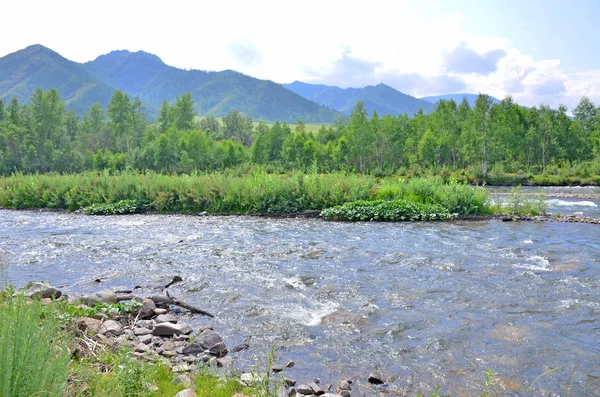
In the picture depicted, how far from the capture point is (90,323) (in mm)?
7555

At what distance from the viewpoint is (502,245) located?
15.4m

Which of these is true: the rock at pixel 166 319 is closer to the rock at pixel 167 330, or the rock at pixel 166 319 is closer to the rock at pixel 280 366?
the rock at pixel 167 330

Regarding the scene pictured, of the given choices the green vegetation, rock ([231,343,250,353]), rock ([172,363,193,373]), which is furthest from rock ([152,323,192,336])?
A: the green vegetation

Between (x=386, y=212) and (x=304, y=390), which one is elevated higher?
(x=386, y=212)

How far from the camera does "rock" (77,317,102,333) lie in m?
7.37

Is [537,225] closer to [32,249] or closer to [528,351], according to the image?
[528,351]

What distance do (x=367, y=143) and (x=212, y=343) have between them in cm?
5871

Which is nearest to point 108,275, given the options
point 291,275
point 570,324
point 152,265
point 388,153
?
point 152,265

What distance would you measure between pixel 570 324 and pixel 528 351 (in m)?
1.75

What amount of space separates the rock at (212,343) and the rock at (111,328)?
1428 mm

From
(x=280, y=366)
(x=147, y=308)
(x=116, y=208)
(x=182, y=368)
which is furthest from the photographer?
(x=116, y=208)

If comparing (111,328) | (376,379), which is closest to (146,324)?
(111,328)

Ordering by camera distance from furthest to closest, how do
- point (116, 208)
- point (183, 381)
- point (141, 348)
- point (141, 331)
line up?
point (116, 208)
point (141, 331)
point (141, 348)
point (183, 381)

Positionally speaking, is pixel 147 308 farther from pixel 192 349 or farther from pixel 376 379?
pixel 376 379
